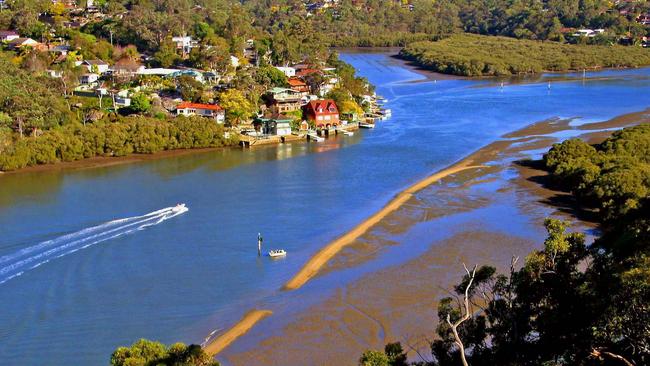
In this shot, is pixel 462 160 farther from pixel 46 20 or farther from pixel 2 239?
pixel 46 20

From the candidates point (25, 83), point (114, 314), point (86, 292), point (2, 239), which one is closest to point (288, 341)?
point (114, 314)

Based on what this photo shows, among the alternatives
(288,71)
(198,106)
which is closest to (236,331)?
(198,106)

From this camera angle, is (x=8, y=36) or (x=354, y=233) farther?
(x=8, y=36)

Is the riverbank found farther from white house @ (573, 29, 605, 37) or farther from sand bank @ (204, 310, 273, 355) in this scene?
white house @ (573, 29, 605, 37)

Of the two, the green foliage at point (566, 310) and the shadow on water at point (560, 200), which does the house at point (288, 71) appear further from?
the green foliage at point (566, 310)

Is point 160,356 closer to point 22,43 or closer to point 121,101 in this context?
point 121,101

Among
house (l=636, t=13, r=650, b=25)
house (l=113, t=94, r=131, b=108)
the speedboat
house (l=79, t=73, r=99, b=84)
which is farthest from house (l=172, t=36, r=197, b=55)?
house (l=636, t=13, r=650, b=25)

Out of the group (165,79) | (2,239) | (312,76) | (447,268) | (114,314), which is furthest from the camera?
(312,76)
